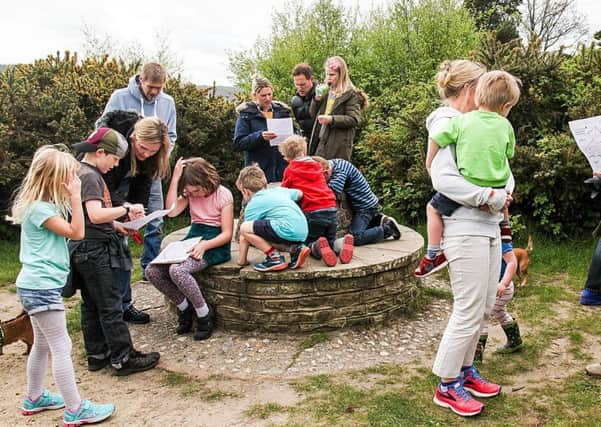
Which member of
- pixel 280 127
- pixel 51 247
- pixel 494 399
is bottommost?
pixel 494 399

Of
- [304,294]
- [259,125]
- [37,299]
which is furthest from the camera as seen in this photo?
[259,125]

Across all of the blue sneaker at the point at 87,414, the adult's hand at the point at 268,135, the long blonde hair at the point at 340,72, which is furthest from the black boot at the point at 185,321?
the long blonde hair at the point at 340,72

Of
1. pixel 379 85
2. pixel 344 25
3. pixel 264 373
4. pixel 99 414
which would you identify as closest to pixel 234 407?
pixel 264 373

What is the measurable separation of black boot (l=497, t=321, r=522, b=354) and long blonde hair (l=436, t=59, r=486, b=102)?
1761 millimetres

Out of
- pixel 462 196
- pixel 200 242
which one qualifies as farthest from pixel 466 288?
pixel 200 242

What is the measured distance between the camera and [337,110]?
5594 millimetres

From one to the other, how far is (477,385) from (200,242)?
2.20 meters

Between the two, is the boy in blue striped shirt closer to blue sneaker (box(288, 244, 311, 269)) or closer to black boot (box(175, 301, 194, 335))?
A: blue sneaker (box(288, 244, 311, 269))

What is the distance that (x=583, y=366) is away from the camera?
3838mm

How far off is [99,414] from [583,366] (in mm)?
3087

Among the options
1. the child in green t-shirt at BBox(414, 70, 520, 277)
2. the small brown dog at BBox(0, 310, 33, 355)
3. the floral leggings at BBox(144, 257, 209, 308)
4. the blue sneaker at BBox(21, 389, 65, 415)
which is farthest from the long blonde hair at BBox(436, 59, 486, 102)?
the small brown dog at BBox(0, 310, 33, 355)

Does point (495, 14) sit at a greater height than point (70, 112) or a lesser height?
greater

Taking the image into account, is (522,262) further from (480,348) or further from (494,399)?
(494,399)

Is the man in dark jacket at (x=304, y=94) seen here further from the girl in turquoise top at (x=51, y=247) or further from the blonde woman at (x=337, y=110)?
the girl in turquoise top at (x=51, y=247)
